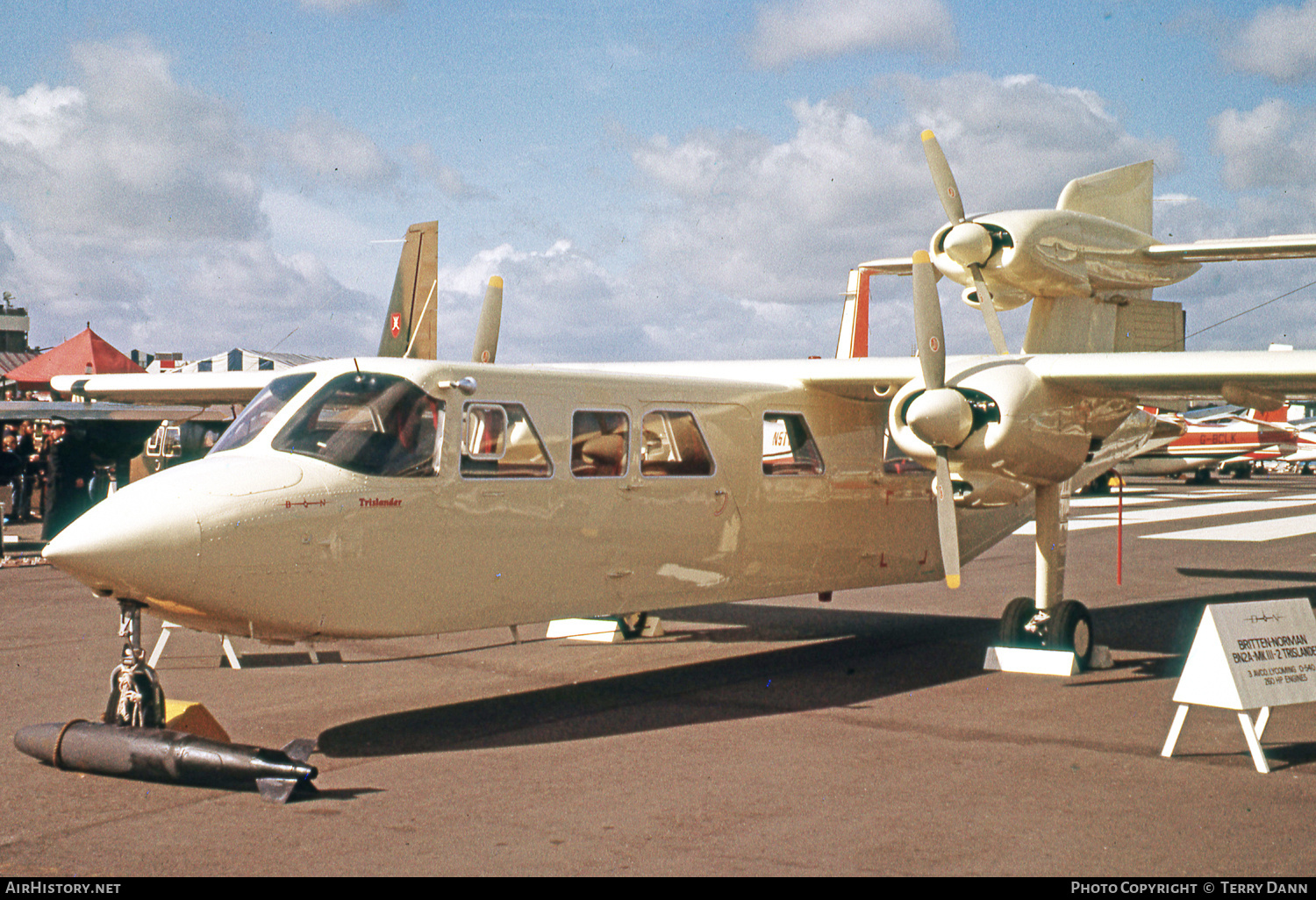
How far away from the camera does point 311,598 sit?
699 centimetres

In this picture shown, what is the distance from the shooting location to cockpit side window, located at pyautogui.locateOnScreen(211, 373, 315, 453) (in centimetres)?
747

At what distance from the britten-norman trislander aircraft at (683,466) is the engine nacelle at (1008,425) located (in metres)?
0.02

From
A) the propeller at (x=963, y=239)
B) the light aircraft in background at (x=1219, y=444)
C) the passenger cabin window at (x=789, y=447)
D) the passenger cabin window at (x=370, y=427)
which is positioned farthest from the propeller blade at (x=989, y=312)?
the light aircraft in background at (x=1219, y=444)

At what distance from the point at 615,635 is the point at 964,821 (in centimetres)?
662

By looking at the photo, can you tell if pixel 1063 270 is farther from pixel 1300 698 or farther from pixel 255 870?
pixel 255 870

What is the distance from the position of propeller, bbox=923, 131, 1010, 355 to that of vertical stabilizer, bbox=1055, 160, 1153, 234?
1.13 m

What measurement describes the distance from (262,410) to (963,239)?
241 inches

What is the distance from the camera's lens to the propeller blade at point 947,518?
30.4 feet

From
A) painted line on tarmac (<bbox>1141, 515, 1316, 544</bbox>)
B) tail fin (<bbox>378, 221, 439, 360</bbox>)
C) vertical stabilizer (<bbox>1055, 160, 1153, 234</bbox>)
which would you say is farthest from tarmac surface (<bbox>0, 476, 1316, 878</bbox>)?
painted line on tarmac (<bbox>1141, 515, 1316, 544</bbox>)

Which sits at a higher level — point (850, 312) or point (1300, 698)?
point (850, 312)

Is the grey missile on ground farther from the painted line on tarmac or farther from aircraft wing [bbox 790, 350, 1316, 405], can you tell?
the painted line on tarmac

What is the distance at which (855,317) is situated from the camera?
71.2 feet

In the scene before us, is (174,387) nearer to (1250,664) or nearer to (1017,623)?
(1017,623)
